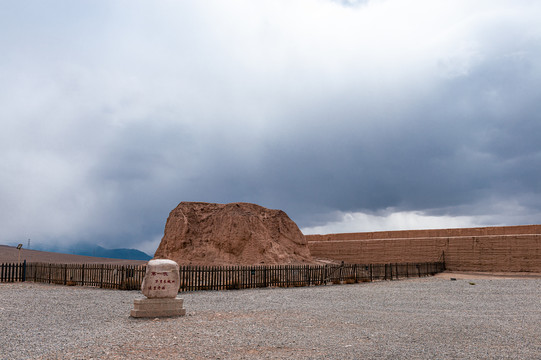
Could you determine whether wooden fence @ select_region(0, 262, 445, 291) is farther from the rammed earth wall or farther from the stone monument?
the rammed earth wall

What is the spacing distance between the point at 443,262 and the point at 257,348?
3301 cm

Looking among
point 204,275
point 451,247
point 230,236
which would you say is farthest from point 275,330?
point 451,247

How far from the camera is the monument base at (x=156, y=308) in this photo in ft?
36.4

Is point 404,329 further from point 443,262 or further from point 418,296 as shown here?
point 443,262

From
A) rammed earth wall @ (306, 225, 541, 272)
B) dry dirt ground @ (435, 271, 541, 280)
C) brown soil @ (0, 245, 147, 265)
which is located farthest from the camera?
brown soil @ (0, 245, 147, 265)

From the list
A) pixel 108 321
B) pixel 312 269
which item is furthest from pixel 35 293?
pixel 312 269

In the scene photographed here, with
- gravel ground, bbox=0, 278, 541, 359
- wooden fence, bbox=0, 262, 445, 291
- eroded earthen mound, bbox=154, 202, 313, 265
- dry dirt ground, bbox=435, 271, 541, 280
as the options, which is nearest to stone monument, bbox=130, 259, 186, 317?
gravel ground, bbox=0, 278, 541, 359

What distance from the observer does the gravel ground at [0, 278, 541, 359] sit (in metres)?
7.26

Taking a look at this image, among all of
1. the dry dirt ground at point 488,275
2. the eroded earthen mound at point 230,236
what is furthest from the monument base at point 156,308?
the eroded earthen mound at point 230,236

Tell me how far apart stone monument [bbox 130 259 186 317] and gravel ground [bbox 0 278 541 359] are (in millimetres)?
411

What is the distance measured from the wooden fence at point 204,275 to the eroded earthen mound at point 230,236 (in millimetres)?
12492

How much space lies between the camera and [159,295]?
37.2ft

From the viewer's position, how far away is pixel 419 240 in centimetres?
3875

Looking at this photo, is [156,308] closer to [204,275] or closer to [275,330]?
[275,330]
